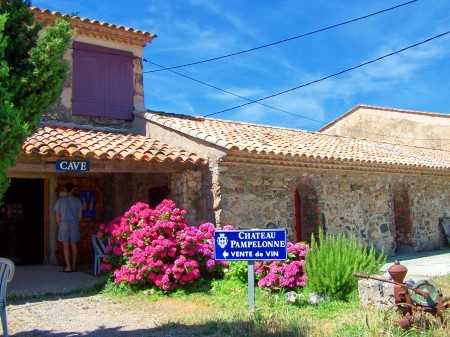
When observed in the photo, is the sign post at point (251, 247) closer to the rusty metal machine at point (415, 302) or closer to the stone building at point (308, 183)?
the rusty metal machine at point (415, 302)

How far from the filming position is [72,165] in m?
7.61

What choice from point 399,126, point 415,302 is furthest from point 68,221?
point 399,126

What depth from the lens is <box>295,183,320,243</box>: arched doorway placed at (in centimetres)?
1024

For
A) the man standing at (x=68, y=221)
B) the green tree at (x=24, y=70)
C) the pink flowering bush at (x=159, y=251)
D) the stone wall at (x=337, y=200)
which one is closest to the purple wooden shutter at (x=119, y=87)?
the man standing at (x=68, y=221)

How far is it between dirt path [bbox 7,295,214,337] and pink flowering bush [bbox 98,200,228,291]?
0.41 m

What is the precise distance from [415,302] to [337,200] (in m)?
5.99

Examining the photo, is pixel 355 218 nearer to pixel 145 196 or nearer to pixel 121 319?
pixel 145 196

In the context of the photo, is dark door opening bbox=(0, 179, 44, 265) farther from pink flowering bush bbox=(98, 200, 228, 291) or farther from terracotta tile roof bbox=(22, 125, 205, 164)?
pink flowering bush bbox=(98, 200, 228, 291)

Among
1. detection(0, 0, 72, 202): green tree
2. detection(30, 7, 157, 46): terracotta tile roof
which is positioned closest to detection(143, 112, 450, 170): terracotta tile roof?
detection(30, 7, 157, 46): terracotta tile roof

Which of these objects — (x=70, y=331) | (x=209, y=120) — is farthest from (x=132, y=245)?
(x=209, y=120)

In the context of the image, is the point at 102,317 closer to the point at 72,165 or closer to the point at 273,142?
the point at 72,165

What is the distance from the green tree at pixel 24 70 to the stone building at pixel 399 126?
1843 cm

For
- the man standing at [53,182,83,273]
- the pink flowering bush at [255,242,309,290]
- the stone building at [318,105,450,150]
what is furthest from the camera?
the stone building at [318,105,450,150]

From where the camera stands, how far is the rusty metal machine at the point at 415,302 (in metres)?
4.53
